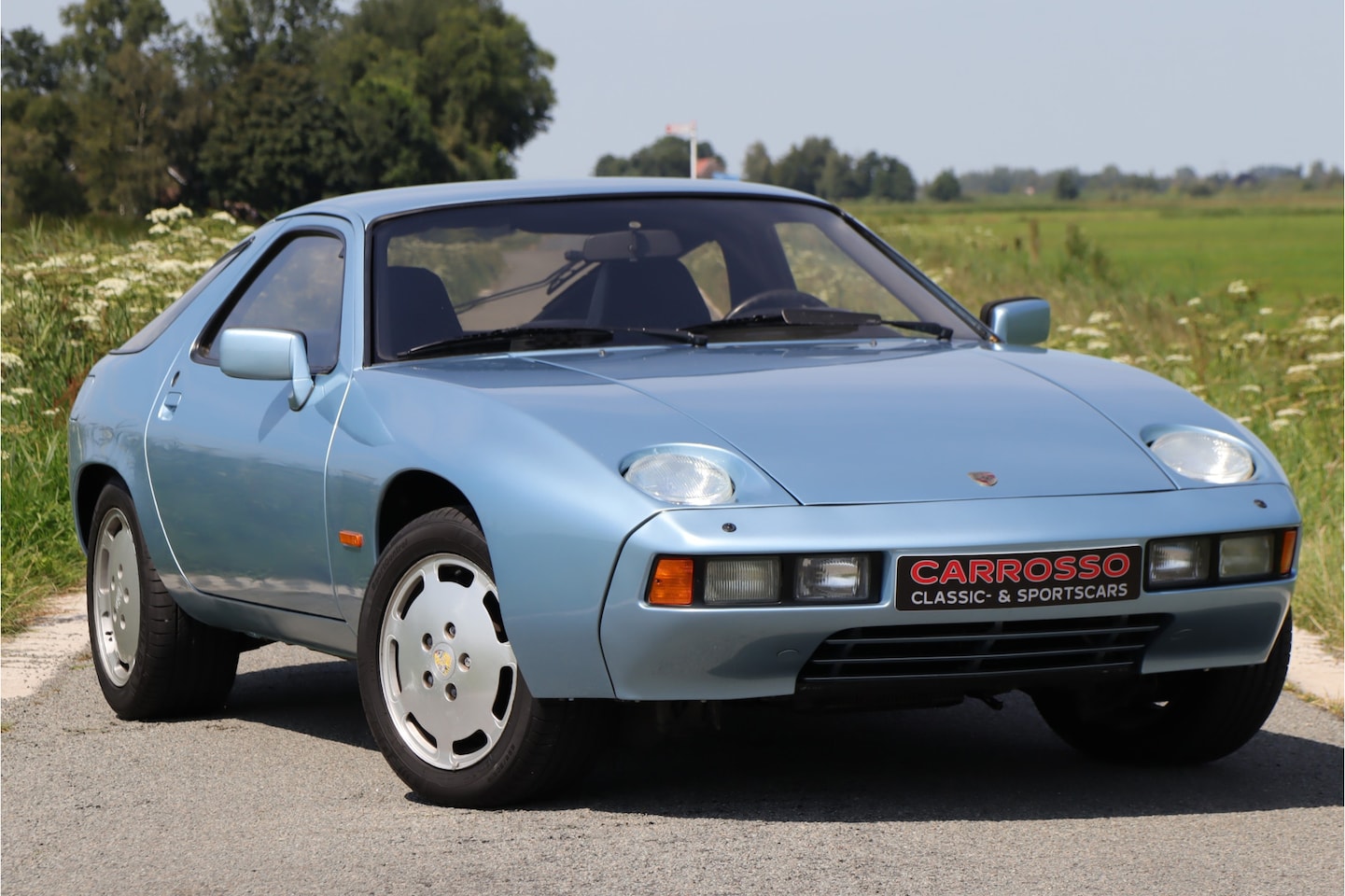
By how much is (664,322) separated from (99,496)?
6.70 ft

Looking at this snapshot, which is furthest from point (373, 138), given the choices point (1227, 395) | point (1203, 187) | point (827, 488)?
point (827, 488)

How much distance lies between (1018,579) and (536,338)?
5.06ft

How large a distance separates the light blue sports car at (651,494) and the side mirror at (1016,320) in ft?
0.04

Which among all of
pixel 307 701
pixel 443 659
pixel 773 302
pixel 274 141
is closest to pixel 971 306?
pixel 307 701

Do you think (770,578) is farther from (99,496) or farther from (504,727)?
(99,496)

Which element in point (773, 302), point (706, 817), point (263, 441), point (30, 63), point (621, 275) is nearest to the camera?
point (706, 817)

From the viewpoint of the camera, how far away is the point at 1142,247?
204 feet

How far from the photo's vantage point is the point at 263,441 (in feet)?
16.4

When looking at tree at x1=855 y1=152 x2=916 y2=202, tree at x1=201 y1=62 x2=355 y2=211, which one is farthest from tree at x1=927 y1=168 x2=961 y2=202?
tree at x1=201 y1=62 x2=355 y2=211

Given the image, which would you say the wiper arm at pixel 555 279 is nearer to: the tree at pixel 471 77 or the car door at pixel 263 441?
the car door at pixel 263 441

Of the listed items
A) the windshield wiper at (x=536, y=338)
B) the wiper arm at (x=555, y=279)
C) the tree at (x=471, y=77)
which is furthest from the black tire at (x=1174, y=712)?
the tree at (x=471, y=77)

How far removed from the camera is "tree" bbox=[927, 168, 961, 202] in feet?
576

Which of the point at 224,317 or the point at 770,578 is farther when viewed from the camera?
the point at 224,317

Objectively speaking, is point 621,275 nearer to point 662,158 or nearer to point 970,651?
point 970,651
